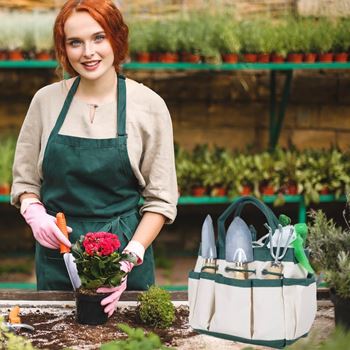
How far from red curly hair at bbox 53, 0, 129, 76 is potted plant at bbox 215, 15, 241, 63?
2.29m

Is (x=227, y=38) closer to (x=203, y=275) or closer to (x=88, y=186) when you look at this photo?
(x=88, y=186)

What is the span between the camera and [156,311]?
6.58 ft

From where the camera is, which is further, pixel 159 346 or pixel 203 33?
pixel 203 33

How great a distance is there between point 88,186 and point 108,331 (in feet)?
1.72

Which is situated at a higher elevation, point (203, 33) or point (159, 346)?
point (203, 33)

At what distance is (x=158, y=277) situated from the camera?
5.23m

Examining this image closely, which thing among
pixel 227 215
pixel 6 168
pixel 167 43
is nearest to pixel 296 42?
pixel 167 43

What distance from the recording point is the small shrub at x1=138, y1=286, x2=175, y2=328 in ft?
6.59

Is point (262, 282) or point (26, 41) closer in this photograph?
point (262, 282)

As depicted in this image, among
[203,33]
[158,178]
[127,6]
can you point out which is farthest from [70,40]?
[127,6]

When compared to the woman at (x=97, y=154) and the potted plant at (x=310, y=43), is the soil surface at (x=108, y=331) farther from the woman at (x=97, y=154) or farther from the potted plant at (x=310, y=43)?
the potted plant at (x=310, y=43)

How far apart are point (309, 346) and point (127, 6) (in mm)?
4036

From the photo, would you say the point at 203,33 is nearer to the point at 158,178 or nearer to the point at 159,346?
the point at 158,178

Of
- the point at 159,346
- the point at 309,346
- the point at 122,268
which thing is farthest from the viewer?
the point at 122,268
